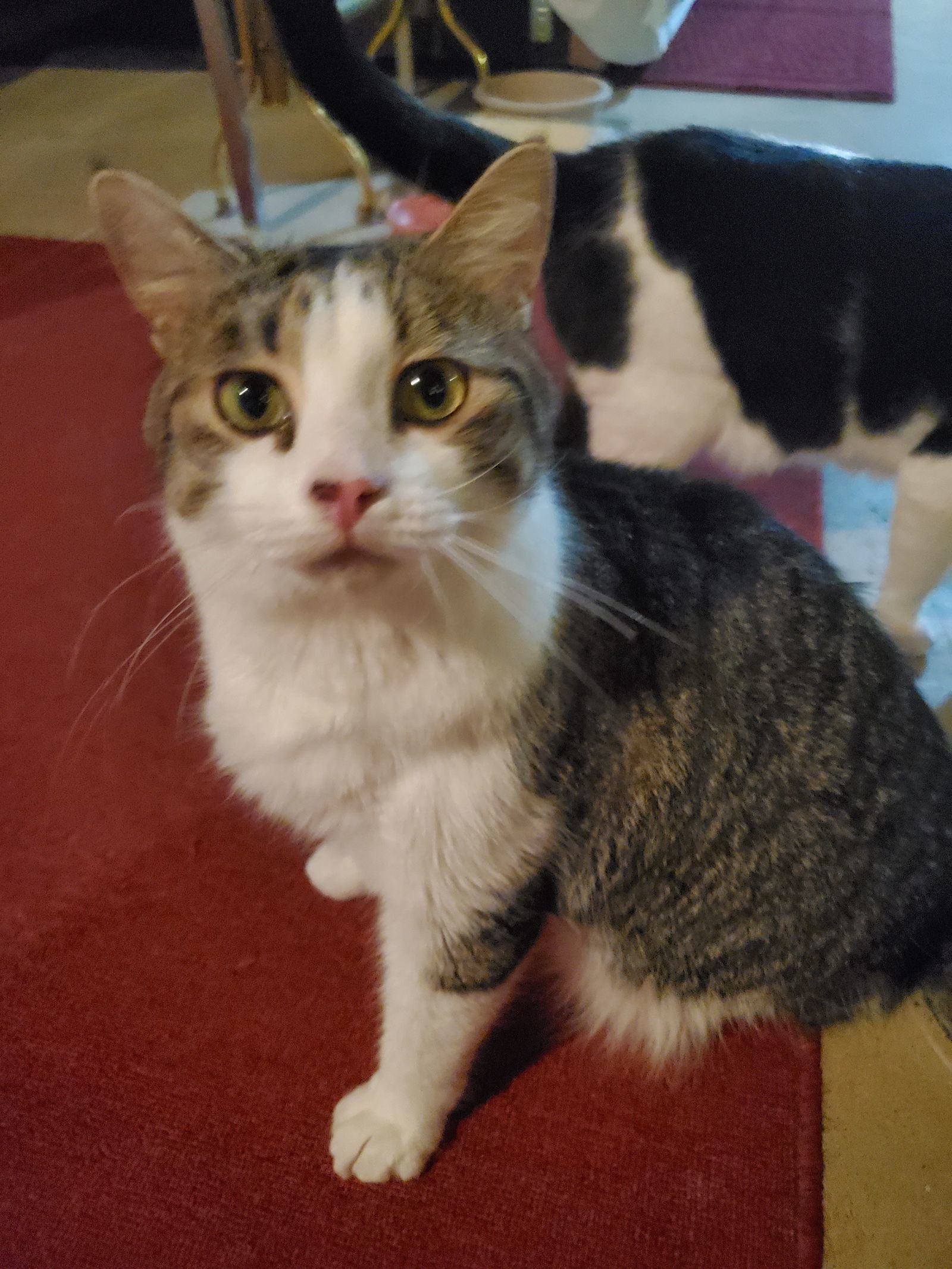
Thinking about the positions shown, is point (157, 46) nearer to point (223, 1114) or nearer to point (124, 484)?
point (124, 484)

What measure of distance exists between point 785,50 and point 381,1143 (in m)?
4.64

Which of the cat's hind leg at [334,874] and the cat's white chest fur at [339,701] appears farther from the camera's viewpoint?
the cat's hind leg at [334,874]

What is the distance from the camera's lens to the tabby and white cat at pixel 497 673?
67cm

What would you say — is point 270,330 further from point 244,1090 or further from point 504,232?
point 244,1090

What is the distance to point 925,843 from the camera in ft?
3.01

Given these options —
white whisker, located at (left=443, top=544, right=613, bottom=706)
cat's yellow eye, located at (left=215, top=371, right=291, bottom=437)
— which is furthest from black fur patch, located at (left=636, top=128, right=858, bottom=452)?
cat's yellow eye, located at (left=215, top=371, right=291, bottom=437)

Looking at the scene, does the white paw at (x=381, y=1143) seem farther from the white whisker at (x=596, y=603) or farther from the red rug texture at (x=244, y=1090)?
the white whisker at (x=596, y=603)

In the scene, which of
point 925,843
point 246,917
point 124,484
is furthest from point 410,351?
point 124,484

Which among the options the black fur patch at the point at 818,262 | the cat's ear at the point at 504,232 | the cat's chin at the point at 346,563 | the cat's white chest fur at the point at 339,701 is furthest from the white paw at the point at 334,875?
the black fur patch at the point at 818,262

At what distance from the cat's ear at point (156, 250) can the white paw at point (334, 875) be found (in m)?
0.68

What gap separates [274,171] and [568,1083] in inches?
122

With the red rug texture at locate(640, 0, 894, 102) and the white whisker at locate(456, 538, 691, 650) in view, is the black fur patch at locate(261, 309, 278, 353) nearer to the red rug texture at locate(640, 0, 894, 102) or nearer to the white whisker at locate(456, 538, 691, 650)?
the white whisker at locate(456, 538, 691, 650)

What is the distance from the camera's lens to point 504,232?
75 centimetres

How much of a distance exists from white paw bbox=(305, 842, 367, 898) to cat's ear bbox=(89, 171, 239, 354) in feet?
2.24
